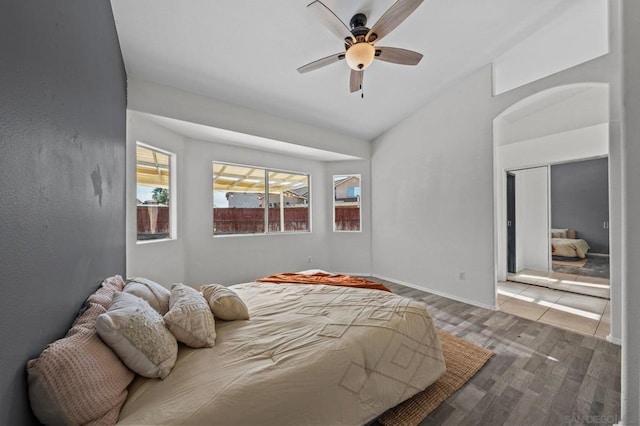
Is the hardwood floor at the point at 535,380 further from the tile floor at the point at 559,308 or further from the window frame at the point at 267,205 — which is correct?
the window frame at the point at 267,205

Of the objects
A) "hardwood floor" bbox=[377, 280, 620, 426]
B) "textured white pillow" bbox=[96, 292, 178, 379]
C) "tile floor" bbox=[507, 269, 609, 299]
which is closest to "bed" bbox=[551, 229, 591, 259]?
"tile floor" bbox=[507, 269, 609, 299]

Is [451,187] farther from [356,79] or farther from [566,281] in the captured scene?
[566,281]

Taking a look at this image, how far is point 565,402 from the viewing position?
1633mm

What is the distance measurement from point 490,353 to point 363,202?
345 cm

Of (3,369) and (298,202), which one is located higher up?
(298,202)

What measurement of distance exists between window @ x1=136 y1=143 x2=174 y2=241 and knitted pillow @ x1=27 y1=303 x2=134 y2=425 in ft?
8.26

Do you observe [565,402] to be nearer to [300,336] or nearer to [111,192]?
[300,336]

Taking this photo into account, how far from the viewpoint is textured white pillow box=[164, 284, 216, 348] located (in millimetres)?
1319

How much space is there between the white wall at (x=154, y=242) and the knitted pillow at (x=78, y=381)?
219cm

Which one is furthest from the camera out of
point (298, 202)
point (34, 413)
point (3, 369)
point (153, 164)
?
point (298, 202)

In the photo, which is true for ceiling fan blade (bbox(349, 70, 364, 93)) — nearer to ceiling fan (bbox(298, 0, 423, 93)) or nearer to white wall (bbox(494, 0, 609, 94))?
ceiling fan (bbox(298, 0, 423, 93))

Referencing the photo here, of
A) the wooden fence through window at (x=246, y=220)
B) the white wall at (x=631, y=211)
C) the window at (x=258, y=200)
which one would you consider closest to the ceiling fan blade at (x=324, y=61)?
the white wall at (x=631, y=211)

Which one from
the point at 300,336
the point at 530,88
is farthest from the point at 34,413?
the point at 530,88

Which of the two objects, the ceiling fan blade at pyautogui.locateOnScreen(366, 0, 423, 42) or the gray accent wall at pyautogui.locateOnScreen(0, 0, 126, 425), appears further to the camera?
the ceiling fan blade at pyautogui.locateOnScreen(366, 0, 423, 42)
